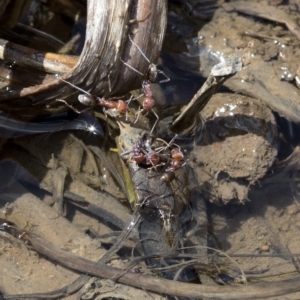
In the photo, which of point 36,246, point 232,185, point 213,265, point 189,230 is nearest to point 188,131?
point 232,185

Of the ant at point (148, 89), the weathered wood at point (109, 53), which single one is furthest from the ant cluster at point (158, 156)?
the weathered wood at point (109, 53)

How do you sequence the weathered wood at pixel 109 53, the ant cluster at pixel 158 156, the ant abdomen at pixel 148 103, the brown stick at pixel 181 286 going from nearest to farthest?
the weathered wood at pixel 109 53 → the brown stick at pixel 181 286 → the ant cluster at pixel 158 156 → the ant abdomen at pixel 148 103

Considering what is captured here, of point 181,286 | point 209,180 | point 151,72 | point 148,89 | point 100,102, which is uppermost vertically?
point 151,72

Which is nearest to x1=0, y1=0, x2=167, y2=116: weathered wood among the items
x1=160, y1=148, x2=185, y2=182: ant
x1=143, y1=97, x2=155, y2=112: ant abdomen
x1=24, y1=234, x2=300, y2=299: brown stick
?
x1=143, y1=97, x2=155, y2=112: ant abdomen

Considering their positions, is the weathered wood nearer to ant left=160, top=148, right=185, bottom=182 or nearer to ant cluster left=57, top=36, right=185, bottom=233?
ant cluster left=57, top=36, right=185, bottom=233

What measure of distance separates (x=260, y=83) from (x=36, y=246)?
2104 millimetres

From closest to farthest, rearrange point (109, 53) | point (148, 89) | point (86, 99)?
point (109, 53) → point (86, 99) → point (148, 89)

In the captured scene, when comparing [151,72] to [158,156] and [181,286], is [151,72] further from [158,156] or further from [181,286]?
[181,286]

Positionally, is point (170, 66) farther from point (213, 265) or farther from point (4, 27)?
point (213, 265)

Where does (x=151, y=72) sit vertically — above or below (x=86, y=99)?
above

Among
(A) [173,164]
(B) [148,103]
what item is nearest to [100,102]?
(B) [148,103]

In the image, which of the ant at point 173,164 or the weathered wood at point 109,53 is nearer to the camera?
the weathered wood at point 109,53

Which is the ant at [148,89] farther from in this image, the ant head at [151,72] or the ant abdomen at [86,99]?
the ant abdomen at [86,99]

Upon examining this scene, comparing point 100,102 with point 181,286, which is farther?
point 100,102
